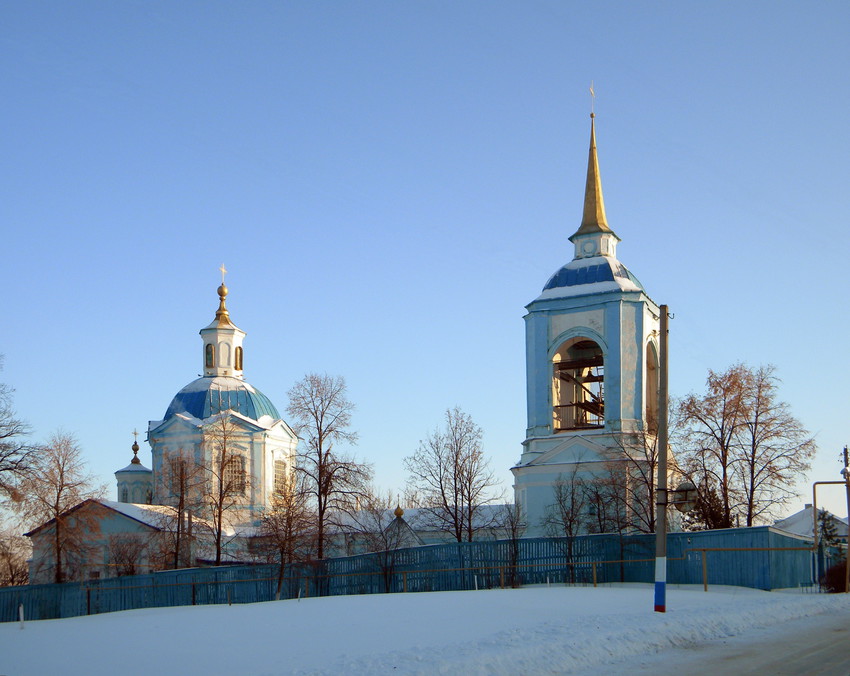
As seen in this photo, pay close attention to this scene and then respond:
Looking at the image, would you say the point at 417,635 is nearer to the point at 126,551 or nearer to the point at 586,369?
the point at 586,369

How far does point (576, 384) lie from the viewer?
138ft

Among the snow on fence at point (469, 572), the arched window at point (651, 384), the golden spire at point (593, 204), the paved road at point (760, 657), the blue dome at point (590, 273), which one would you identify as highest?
the golden spire at point (593, 204)

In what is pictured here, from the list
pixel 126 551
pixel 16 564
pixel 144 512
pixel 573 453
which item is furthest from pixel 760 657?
pixel 16 564

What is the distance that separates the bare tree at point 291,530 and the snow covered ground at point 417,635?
11.8m

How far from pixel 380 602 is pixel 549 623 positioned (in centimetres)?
760

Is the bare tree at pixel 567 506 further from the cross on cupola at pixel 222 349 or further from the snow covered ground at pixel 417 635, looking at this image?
the cross on cupola at pixel 222 349

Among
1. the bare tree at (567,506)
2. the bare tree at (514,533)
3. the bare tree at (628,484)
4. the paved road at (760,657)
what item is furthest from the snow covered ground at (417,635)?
the bare tree at (567,506)

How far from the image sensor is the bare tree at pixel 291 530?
1366 inches

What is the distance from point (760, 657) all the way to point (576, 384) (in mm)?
29861

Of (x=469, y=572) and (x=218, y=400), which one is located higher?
(x=218, y=400)

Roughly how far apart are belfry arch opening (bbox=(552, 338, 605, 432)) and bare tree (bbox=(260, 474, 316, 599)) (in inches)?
406

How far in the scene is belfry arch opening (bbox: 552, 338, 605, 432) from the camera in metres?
40.4

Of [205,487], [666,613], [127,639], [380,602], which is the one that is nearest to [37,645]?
[127,639]

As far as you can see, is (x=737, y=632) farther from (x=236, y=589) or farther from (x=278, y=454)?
(x=278, y=454)
